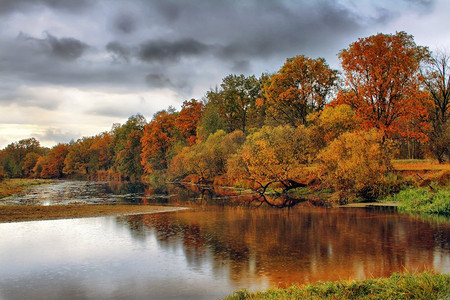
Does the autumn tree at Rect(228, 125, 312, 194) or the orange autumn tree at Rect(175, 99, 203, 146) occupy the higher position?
the orange autumn tree at Rect(175, 99, 203, 146)

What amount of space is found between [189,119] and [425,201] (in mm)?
70654

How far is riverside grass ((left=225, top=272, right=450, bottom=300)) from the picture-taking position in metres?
9.45

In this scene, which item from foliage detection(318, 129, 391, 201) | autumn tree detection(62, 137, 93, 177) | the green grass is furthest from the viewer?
autumn tree detection(62, 137, 93, 177)

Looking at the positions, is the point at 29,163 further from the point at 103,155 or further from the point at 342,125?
the point at 342,125

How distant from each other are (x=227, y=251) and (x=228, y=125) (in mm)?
73107

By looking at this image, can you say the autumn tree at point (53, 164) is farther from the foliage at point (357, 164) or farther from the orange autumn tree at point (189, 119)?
the foliage at point (357, 164)

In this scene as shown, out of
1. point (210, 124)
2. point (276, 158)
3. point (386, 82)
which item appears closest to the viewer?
point (386, 82)

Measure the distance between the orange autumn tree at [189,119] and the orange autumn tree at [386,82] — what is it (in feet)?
179

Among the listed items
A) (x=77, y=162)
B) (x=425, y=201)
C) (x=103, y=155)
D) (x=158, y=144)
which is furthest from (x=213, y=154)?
(x=77, y=162)

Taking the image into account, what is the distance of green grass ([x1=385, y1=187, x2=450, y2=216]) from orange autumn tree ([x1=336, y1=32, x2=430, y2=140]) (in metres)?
10.2

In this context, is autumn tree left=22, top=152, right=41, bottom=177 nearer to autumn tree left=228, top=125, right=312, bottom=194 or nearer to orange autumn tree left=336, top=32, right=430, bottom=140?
autumn tree left=228, top=125, right=312, bottom=194

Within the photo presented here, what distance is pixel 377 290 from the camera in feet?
33.5

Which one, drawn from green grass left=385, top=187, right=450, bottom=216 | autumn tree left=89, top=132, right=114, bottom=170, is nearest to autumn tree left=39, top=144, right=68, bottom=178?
autumn tree left=89, top=132, right=114, bottom=170

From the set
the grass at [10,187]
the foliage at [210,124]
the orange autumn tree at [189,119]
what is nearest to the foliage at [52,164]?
the grass at [10,187]
